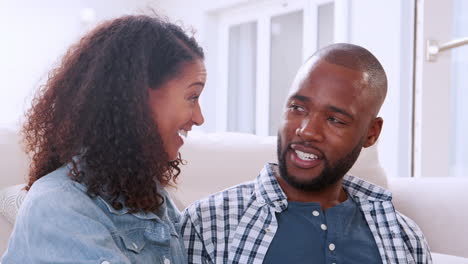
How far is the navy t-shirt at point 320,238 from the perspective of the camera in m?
1.10

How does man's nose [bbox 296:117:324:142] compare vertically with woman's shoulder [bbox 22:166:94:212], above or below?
above

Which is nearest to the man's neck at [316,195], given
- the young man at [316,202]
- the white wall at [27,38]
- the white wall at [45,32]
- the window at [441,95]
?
the young man at [316,202]

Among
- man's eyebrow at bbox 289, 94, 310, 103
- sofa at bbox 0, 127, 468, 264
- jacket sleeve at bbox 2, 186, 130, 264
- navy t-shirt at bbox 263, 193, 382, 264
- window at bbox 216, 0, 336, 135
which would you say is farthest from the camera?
window at bbox 216, 0, 336, 135

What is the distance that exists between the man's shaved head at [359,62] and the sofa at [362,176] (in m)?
0.39

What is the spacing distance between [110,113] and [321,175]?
489 mm

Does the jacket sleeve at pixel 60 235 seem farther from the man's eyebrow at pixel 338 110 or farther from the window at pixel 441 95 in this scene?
the window at pixel 441 95

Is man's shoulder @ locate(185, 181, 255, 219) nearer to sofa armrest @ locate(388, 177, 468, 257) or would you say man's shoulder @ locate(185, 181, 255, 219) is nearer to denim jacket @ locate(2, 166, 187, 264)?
denim jacket @ locate(2, 166, 187, 264)

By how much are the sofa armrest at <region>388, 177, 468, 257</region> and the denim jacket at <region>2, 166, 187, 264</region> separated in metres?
0.95

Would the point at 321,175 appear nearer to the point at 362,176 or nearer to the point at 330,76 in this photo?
the point at 330,76

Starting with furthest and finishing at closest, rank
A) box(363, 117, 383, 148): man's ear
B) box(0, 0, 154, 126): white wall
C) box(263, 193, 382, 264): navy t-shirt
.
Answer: box(0, 0, 154, 126): white wall → box(363, 117, 383, 148): man's ear → box(263, 193, 382, 264): navy t-shirt

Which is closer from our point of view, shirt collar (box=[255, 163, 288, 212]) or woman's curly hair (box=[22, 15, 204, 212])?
woman's curly hair (box=[22, 15, 204, 212])

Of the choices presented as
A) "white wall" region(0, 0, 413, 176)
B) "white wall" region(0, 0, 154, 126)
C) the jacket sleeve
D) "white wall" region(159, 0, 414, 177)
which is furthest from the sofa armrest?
"white wall" region(0, 0, 154, 126)

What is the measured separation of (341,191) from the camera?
132 centimetres

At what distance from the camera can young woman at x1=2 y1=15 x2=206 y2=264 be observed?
0.81 metres
